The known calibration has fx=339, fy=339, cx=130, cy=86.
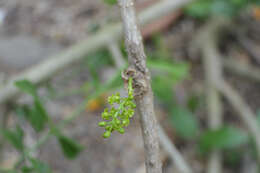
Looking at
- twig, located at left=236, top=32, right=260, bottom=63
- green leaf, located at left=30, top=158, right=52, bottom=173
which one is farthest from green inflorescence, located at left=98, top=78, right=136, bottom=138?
twig, located at left=236, top=32, right=260, bottom=63

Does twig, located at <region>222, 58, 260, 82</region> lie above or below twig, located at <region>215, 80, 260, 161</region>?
above

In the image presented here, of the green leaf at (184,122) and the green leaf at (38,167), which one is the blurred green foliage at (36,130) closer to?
the green leaf at (38,167)

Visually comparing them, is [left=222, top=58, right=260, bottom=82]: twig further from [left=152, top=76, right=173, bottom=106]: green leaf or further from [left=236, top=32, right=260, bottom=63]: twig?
[left=152, top=76, right=173, bottom=106]: green leaf

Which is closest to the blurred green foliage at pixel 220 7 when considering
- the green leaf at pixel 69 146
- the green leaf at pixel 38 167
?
the green leaf at pixel 69 146

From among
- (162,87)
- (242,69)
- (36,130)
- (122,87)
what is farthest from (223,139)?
(36,130)

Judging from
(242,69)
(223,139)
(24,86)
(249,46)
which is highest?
(249,46)

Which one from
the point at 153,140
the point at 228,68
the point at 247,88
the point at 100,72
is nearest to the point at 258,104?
the point at 247,88

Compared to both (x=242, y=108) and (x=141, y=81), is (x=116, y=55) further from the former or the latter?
(x=141, y=81)
